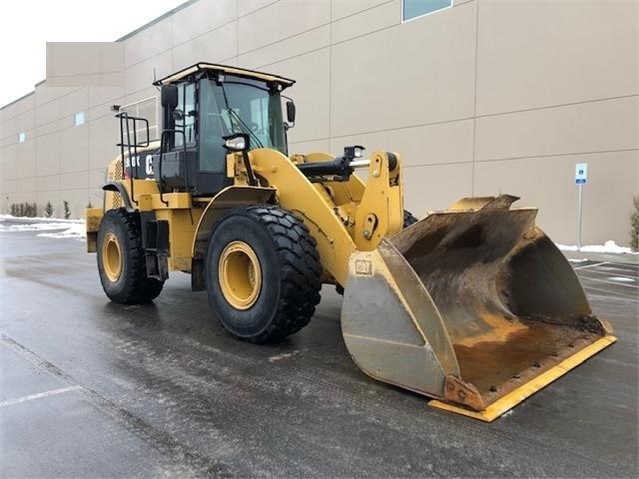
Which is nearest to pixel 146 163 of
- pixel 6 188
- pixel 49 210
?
pixel 49 210

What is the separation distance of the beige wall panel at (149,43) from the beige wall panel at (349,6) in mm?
11679

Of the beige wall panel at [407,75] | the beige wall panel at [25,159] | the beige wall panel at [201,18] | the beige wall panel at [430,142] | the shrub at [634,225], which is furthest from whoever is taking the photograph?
the beige wall panel at [25,159]

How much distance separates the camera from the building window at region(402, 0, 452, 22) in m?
16.0

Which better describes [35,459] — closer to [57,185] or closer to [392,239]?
[392,239]

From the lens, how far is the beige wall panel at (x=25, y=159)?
4433cm

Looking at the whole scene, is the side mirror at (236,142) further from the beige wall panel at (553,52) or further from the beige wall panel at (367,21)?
the beige wall panel at (367,21)

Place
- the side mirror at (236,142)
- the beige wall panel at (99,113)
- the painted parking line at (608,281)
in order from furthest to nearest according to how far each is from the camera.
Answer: the beige wall panel at (99,113) < the painted parking line at (608,281) < the side mirror at (236,142)

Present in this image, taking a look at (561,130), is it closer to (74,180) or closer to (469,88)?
(469,88)

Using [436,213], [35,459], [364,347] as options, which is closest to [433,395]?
[364,347]

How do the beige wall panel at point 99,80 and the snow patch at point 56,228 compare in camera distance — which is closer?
the snow patch at point 56,228

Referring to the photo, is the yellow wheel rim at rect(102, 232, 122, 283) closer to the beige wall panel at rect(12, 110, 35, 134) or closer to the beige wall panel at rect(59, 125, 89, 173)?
the beige wall panel at rect(59, 125, 89, 173)

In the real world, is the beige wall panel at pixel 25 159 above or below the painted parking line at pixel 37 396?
above

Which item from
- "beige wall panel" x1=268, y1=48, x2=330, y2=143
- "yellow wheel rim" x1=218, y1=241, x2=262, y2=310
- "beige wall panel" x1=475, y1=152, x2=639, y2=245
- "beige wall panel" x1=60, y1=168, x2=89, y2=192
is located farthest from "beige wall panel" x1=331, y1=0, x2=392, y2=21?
"beige wall panel" x1=60, y1=168, x2=89, y2=192

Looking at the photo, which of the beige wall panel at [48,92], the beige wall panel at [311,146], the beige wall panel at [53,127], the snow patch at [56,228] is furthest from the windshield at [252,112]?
the beige wall panel at [53,127]
